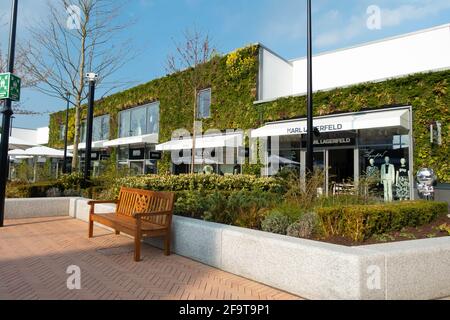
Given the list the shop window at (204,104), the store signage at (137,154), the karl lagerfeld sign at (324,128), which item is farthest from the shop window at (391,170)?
the store signage at (137,154)

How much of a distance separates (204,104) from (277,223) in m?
13.9

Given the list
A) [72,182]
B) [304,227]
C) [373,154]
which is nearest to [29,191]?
[72,182]

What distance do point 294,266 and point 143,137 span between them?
58.1ft

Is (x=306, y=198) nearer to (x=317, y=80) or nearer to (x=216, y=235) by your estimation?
(x=216, y=235)

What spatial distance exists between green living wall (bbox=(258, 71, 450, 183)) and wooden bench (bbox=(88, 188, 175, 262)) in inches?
340

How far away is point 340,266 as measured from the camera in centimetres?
348

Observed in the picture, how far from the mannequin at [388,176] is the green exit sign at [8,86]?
35.7ft

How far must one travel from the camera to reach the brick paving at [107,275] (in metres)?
3.88

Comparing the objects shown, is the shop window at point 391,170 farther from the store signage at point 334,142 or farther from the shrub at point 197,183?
the shrub at point 197,183

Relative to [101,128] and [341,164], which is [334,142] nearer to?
[341,164]

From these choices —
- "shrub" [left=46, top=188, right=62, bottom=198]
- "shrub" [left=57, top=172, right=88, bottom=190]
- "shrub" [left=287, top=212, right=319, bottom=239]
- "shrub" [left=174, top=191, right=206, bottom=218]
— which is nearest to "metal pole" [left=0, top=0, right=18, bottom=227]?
"shrub" [left=46, top=188, right=62, bottom=198]

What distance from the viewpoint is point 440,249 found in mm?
3875
